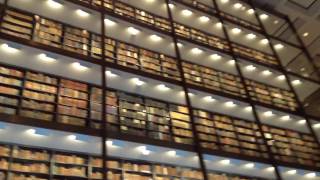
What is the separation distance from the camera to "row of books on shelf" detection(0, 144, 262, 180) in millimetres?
3740

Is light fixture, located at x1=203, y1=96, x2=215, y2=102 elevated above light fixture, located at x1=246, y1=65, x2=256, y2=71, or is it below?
below

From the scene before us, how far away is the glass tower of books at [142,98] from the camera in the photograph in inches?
163

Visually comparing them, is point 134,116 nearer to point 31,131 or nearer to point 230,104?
point 31,131

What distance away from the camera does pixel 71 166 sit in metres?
4.07

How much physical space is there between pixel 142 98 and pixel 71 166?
159 centimetres

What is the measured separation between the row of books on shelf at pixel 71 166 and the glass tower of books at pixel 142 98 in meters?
0.01

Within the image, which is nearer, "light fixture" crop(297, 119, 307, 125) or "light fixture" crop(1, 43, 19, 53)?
"light fixture" crop(1, 43, 19, 53)

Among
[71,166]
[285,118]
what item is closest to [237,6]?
[285,118]

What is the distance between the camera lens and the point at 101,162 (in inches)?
166

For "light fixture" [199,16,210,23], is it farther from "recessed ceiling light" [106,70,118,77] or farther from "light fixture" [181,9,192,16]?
"recessed ceiling light" [106,70,118,77]

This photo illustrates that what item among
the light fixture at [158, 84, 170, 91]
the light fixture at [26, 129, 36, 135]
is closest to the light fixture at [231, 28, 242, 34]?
the light fixture at [158, 84, 170, 91]

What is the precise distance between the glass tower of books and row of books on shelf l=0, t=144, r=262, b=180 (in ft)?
0.04

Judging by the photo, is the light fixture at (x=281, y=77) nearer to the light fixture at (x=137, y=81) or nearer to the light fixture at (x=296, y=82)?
the light fixture at (x=296, y=82)

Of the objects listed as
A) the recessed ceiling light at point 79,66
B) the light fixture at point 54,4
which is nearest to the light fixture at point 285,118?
the recessed ceiling light at point 79,66
